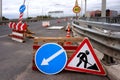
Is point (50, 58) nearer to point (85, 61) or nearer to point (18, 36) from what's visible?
point (85, 61)

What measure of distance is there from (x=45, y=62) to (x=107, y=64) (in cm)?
174

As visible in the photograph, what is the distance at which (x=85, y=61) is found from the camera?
625 centimetres

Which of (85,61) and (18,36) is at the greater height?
(18,36)

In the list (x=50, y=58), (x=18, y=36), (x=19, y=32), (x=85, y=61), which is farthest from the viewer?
(x=19, y=32)

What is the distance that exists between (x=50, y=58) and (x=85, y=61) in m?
0.94

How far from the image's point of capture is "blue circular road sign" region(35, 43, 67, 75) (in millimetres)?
6332

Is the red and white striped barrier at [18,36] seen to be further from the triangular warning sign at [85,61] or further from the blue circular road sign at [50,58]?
the triangular warning sign at [85,61]

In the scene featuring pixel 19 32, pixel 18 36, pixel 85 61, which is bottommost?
pixel 85 61

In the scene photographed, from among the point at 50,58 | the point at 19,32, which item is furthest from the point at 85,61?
the point at 19,32

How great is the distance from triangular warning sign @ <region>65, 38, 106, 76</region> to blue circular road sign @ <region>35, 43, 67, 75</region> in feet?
0.83

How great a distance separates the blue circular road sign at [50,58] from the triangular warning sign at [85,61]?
0.25 meters

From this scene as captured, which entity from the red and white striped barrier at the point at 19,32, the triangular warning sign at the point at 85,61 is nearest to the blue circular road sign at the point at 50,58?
the triangular warning sign at the point at 85,61

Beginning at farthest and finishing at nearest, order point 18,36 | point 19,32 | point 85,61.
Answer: point 19,32, point 18,36, point 85,61

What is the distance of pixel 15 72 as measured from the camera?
653cm
